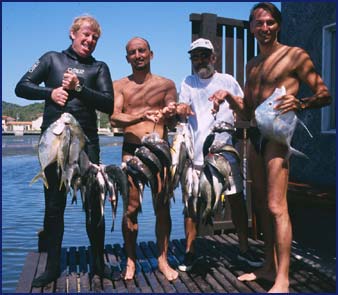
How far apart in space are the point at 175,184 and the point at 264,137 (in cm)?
95

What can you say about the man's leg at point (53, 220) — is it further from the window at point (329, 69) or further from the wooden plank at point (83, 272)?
the window at point (329, 69)

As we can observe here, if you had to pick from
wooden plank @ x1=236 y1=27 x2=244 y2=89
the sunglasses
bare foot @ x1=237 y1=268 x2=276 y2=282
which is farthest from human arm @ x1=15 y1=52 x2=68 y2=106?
wooden plank @ x1=236 y1=27 x2=244 y2=89

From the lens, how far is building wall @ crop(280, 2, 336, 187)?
5887mm

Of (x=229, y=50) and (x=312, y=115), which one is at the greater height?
(x=229, y=50)

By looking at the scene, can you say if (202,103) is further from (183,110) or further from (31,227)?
(31,227)

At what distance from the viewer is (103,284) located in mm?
4227

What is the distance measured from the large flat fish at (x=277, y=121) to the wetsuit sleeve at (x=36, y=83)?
1.94 metres

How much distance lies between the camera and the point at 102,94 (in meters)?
3.97

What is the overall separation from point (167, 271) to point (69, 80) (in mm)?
2199

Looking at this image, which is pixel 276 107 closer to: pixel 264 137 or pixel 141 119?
pixel 264 137

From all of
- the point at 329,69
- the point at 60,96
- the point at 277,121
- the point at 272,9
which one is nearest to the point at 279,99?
the point at 277,121

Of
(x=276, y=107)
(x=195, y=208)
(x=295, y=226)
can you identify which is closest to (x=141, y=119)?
(x=195, y=208)

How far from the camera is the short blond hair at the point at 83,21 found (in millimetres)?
3911

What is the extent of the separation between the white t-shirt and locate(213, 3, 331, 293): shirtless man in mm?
394
